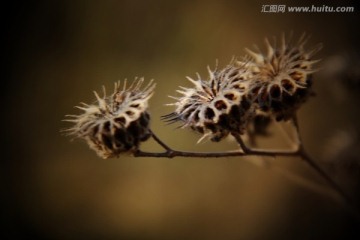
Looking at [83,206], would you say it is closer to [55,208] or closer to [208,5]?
[55,208]

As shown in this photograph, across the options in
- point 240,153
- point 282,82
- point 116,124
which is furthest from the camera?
point 240,153

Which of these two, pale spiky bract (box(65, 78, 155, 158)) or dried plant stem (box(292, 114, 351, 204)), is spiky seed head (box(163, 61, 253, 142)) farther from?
dried plant stem (box(292, 114, 351, 204))

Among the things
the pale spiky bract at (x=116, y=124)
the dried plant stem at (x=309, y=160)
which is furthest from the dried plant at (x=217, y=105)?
the dried plant stem at (x=309, y=160)

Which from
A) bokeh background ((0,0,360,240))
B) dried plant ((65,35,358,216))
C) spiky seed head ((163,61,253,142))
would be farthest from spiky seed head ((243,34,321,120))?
bokeh background ((0,0,360,240))

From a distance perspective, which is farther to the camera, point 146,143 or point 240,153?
point 146,143

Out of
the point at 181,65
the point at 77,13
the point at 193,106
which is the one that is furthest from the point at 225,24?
the point at 193,106

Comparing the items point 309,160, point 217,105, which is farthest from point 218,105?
point 309,160

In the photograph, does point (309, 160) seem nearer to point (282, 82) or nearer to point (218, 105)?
point (282, 82)
